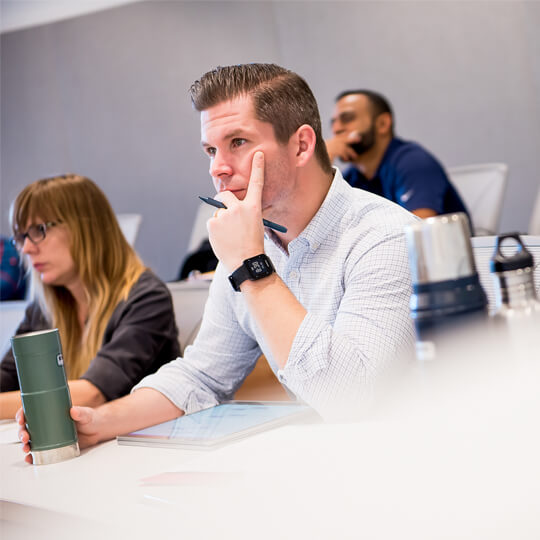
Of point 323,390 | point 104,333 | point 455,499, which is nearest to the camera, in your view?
point 455,499

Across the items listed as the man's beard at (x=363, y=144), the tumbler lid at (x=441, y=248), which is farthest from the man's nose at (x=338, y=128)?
the tumbler lid at (x=441, y=248)

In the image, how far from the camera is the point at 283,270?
1256mm

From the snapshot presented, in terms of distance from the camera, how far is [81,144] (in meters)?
5.50

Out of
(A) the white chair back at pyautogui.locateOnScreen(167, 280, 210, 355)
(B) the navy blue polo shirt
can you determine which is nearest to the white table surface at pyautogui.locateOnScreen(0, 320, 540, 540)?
(A) the white chair back at pyautogui.locateOnScreen(167, 280, 210, 355)

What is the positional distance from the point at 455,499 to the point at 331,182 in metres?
0.83

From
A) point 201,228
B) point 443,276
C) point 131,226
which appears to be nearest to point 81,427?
point 443,276

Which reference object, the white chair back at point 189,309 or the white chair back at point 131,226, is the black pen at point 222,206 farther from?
the white chair back at point 131,226

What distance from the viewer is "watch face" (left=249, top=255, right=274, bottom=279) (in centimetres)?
102

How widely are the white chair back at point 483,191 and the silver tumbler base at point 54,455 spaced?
205cm

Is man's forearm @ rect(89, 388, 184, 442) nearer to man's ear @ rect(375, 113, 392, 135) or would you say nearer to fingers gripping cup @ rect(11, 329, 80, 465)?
fingers gripping cup @ rect(11, 329, 80, 465)

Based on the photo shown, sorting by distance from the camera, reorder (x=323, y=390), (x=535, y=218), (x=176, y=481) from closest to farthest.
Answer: (x=176, y=481)
(x=323, y=390)
(x=535, y=218)

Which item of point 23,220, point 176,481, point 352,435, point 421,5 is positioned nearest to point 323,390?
point 352,435

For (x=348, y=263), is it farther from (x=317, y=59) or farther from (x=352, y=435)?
(x=317, y=59)

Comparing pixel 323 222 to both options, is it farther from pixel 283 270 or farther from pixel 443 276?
pixel 443 276
